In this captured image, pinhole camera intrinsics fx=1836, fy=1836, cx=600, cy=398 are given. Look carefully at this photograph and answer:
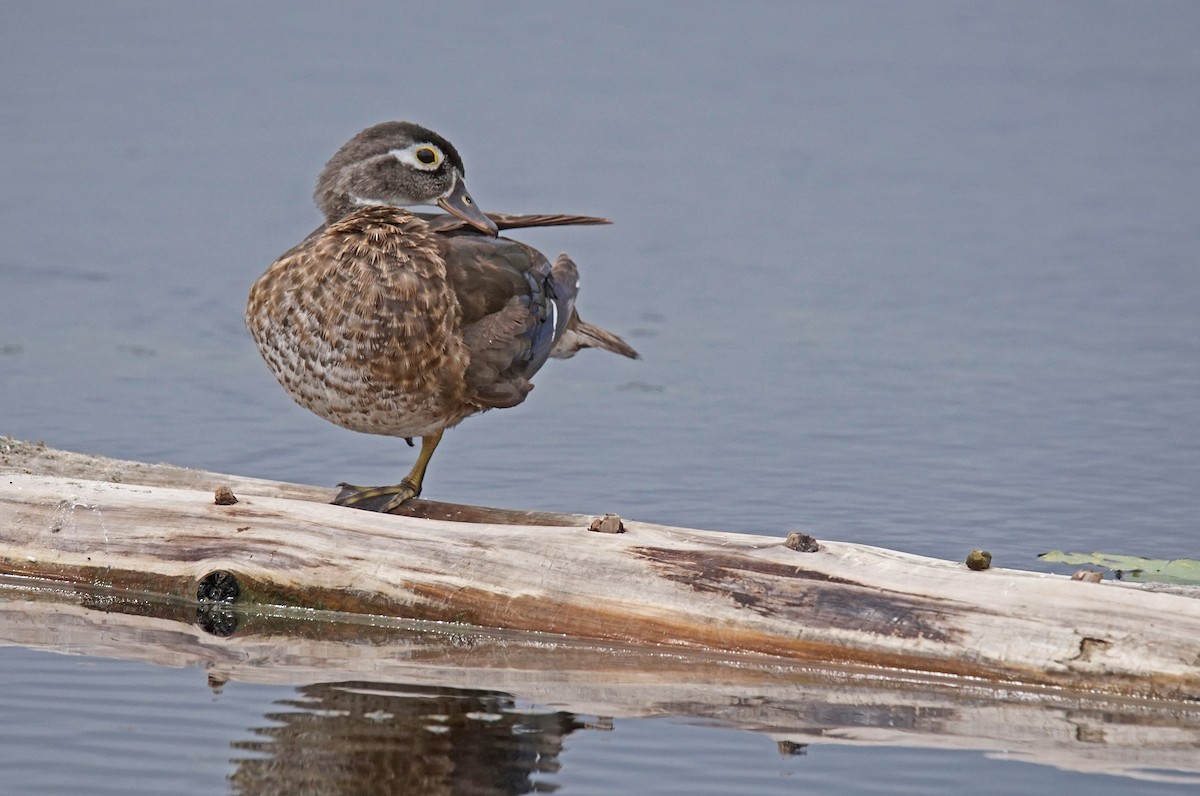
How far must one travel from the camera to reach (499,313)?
7.38m

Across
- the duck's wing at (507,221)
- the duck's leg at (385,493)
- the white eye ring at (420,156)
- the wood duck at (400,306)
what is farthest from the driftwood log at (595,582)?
the white eye ring at (420,156)

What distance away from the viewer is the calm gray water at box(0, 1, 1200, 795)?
8.13 meters

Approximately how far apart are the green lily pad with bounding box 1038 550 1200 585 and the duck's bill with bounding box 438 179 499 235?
8.99 feet

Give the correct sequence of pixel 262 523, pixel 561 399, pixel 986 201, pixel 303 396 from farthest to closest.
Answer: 1. pixel 986 201
2. pixel 561 399
3. pixel 303 396
4. pixel 262 523

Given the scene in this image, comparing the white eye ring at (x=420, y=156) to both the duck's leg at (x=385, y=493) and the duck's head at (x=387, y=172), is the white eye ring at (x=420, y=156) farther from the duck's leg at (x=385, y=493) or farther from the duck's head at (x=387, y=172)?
the duck's leg at (x=385, y=493)

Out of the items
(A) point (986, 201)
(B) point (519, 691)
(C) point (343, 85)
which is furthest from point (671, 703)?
(C) point (343, 85)

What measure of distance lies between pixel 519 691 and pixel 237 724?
0.92 m

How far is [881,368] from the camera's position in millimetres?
11117

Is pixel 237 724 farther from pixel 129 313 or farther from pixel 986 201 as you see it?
pixel 986 201

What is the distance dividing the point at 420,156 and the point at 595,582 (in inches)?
91.8

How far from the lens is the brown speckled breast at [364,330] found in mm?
6953

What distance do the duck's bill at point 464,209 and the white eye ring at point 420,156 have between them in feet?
0.54

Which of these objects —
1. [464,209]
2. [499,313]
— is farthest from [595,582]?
[464,209]

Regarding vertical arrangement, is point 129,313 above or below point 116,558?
above
